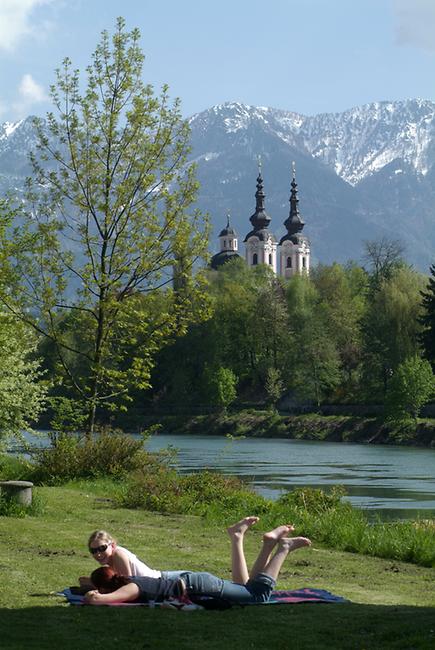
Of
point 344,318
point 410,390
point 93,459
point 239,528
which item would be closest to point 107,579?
point 239,528

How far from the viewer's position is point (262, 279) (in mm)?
98750

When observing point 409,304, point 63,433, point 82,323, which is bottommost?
point 63,433

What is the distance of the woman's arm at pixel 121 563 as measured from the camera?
9.80 metres

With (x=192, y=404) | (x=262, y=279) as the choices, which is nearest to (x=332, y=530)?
(x=192, y=404)

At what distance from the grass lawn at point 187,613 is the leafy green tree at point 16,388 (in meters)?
4.53

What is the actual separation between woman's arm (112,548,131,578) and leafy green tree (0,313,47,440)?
11094 mm

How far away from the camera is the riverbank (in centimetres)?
6425

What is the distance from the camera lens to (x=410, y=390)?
65188 mm

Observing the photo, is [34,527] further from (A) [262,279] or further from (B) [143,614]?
(A) [262,279]

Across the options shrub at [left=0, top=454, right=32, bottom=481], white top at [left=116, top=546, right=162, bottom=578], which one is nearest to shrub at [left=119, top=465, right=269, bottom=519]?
shrub at [left=0, top=454, right=32, bottom=481]

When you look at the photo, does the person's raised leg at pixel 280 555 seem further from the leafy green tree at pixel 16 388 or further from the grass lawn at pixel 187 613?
the leafy green tree at pixel 16 388

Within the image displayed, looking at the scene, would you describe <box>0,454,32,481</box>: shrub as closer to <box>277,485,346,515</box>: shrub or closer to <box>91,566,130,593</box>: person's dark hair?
<box>277,485,346,515</box>: shrub

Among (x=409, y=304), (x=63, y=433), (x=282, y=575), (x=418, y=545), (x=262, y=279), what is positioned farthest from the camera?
(x=262, y=279)

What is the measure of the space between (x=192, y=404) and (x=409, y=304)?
70.5ft
